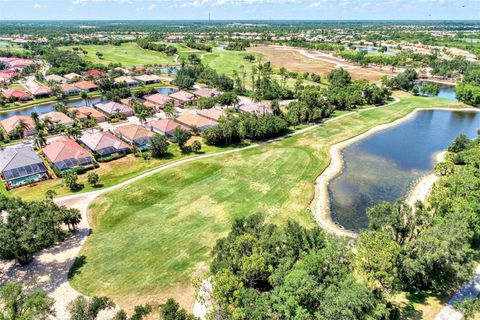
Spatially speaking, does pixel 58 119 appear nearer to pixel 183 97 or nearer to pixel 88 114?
pixel 88 114

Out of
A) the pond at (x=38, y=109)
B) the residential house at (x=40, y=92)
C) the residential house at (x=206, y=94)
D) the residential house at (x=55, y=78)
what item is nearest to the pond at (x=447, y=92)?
the residential house at (x=206, y=94)

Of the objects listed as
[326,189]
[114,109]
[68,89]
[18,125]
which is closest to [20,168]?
[18,125]

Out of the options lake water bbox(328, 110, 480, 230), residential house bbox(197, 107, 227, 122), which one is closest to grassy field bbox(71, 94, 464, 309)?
lake water bbox(328, 110, 480, 230)

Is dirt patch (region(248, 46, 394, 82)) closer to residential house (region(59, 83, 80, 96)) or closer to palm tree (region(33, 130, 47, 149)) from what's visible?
residential house (region(59, 83, 80, 96))

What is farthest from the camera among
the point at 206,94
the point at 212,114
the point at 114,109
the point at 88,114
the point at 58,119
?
the point at 206,94

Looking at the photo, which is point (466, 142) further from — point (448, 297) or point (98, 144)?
point (98, 144)

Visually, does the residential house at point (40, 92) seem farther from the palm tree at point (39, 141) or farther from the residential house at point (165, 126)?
the residential house at point (165, 126)
